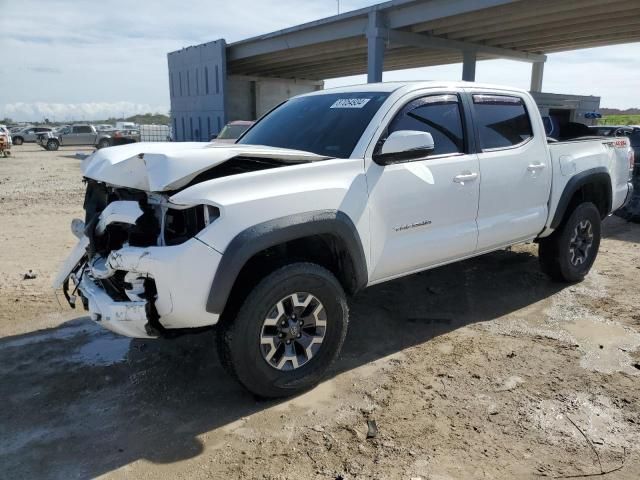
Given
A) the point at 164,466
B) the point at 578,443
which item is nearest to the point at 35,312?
the point at 164,466

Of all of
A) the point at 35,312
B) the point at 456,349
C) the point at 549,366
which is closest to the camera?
the point at 549,366

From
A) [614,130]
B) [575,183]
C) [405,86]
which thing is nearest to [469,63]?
[614,130]

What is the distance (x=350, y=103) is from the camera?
4113mm

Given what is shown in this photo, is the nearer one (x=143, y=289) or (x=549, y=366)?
(x=143, y=289)

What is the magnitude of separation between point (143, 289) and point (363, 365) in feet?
5.65

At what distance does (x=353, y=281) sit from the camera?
3.61 metres

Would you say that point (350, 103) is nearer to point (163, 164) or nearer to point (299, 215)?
point (299, 215)

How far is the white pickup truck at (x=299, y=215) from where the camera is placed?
9.66 feet

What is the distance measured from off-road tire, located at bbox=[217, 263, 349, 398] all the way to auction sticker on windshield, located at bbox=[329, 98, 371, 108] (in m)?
1.41

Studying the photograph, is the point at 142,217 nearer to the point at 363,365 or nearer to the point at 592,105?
the point at 363,365

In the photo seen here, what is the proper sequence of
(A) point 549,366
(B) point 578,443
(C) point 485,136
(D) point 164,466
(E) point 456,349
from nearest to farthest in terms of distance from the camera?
(D) point 164,466 → (B) point 578,443 → (A) point 549,366 → (E) point 456,349 → (C) point 485,136

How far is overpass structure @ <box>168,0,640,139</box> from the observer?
18266 millimetres

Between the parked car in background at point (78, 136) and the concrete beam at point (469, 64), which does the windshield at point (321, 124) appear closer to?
the concrete beam at point (469, 64)

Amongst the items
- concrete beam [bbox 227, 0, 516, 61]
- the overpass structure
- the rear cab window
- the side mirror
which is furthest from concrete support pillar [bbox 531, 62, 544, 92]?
the side mirror
